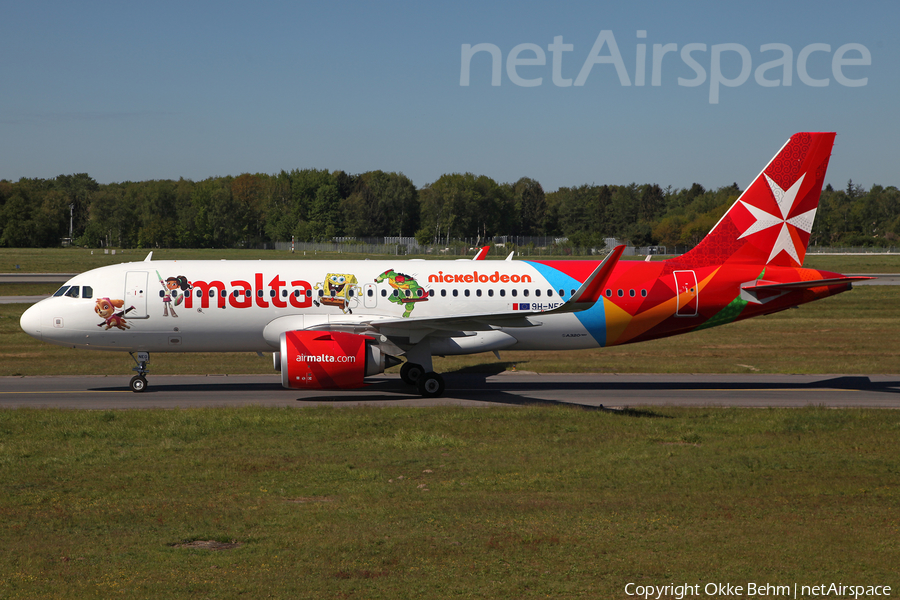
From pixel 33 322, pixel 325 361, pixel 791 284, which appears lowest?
pixel 325 361

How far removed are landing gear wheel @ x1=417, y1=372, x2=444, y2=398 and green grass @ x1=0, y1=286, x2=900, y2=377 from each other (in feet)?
20.3

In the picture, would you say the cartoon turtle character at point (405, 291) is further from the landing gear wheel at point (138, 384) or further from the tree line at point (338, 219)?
the tree line at point (338, 219)

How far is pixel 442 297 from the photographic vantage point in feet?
90.4

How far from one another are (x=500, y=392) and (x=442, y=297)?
12.8 feet

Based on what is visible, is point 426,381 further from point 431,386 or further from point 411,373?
point 411,373

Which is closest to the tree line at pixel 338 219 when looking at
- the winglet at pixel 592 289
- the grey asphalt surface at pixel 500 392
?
the grey asphalt surface at pixel 500 392

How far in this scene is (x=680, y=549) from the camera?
39.6 feet

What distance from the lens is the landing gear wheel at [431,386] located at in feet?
87.4

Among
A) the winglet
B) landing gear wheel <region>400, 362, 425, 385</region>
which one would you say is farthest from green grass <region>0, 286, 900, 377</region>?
the winglet

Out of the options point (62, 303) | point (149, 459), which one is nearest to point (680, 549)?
point (149, 459)

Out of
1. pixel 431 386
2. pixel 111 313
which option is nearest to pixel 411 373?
pixel 431 386

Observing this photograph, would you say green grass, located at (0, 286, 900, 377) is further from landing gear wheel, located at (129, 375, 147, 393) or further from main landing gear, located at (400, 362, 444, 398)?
main landing gear, located at (400, 362, 444, 398)

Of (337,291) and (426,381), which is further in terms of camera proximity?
(337,291)

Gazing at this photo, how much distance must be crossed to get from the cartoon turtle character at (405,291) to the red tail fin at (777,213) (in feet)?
A: 31.6
